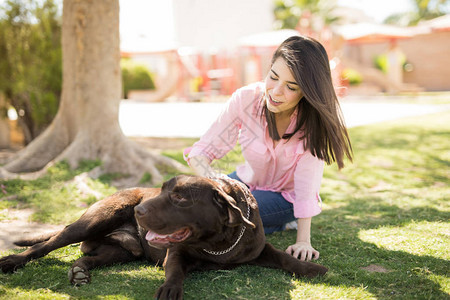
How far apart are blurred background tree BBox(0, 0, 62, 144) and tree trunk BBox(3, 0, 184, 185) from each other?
1.77m

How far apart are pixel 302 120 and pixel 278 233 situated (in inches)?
43.1

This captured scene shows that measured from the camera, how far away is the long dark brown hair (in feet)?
9.67

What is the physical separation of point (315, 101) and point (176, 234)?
4.27 ft

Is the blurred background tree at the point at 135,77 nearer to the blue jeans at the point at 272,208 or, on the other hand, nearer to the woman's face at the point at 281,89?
the blue jeans at the point at 272,208

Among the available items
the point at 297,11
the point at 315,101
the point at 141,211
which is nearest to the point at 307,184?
the point at 315,101

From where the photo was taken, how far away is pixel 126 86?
21.6 metres

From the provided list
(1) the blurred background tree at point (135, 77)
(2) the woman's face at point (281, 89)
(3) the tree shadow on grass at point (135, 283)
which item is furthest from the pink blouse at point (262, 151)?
(1) the blurred background tree at point (135, 77)

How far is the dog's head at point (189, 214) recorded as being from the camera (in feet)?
7.79

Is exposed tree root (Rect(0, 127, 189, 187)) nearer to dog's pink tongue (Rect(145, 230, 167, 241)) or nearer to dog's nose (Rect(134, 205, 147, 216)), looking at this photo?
dog's pink tongue (Rect(145, 230, 167, 241))

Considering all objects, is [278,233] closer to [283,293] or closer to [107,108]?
[283,293]

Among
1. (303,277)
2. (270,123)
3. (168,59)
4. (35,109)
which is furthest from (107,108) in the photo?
(168,59)

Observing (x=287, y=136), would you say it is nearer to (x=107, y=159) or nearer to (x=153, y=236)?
(x=153, y=236)

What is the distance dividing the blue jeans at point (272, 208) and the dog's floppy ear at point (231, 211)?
1126 millimetres

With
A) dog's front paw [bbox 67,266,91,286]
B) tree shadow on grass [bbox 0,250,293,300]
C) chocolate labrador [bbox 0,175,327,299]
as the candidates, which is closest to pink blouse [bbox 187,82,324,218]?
chocolate labrador [bbox 0,175,327,299]
